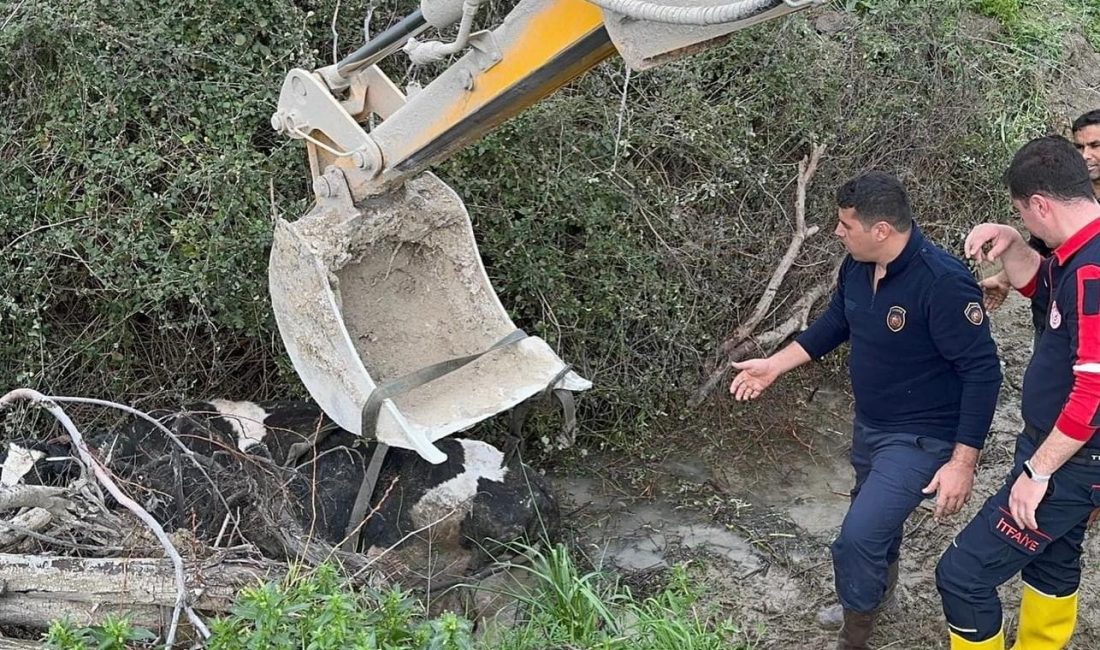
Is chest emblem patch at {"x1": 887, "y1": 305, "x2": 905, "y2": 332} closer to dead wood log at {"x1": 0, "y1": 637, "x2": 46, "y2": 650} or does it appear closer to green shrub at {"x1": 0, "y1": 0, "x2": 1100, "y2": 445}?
green shrub at {"x1": 0, "y1": 0, "x2": 1100, "y2": 445}

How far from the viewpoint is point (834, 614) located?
3982 mm

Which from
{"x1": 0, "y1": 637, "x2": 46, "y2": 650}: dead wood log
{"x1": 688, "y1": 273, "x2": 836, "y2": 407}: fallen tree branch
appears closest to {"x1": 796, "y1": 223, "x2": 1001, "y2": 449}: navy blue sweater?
{"x1": 688, "y1": 273, "x2": 836, "y2": 407}: fallen tree branch

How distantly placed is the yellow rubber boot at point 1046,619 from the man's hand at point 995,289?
96 cm

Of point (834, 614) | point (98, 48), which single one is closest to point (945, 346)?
point (834, 614)

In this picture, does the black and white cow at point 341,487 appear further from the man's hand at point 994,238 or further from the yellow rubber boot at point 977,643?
the man's hand at point 994,238

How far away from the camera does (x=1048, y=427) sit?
317cm

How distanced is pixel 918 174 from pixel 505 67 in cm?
387

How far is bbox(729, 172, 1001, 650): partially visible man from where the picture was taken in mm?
3316

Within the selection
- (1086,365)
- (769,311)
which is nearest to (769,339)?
(769,311)

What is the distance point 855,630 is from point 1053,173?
162 cm

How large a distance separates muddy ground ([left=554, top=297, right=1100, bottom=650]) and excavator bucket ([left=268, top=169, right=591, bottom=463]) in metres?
1.07

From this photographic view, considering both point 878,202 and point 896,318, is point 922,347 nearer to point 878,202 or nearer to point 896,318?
point 896,318

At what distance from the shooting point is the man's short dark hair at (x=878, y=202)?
11.0 ft

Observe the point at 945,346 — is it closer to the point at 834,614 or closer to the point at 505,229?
the point at 834,614
